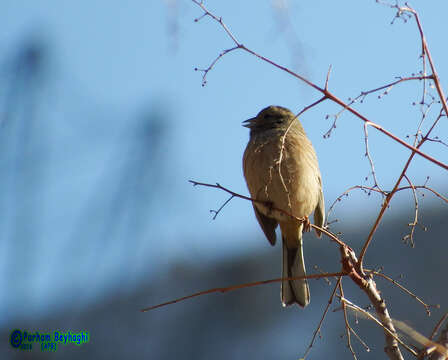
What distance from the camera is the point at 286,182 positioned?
5418 millimetres

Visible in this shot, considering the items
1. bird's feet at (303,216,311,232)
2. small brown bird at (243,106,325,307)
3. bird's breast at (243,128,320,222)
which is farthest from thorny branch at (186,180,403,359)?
bird's breast at (243,128,320,222)

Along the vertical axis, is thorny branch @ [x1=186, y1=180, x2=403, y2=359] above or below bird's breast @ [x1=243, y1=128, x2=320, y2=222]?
below

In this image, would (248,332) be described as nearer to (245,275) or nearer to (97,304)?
(245,275)

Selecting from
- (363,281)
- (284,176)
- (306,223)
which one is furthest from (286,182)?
(363,281)

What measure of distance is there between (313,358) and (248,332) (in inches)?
51.9

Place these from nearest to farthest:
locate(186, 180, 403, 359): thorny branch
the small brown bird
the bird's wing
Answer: locate(186, 180, 403, 359): thorny branch → the small brown bird → the bird's wing

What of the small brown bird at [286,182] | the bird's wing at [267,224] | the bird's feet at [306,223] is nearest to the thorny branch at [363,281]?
the bird's feet at [306,223]

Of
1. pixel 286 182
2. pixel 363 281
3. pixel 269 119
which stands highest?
pixel 269 119

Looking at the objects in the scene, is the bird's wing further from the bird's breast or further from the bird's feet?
the bird's feet

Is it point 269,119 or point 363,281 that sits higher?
point 269,119

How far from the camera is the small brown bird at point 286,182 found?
540 centimetres

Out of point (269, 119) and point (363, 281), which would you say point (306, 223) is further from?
point (269, 119)

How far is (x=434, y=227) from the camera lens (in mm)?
10109

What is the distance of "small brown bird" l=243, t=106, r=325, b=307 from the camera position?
17.7 feet
